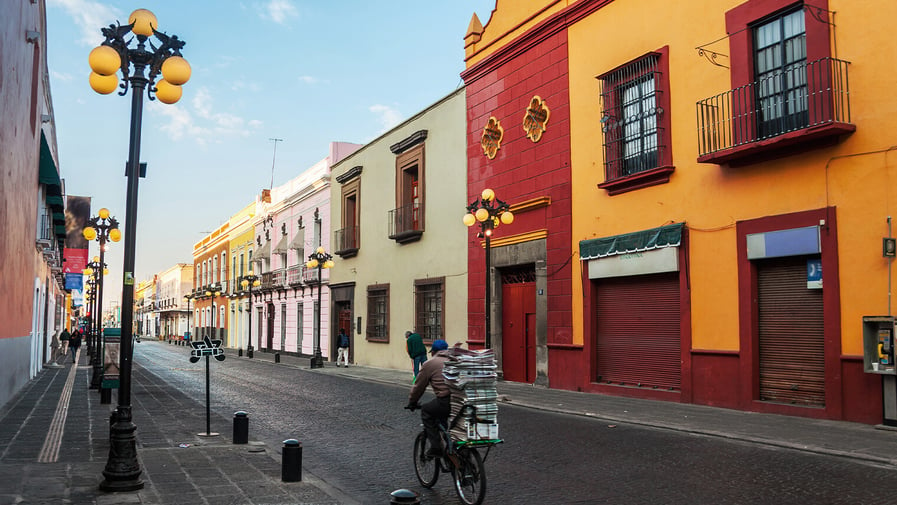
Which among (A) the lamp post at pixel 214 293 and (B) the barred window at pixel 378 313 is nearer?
(B) the barred window at pixel 378 313

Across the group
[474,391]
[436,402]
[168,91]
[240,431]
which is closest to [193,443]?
[240,431]

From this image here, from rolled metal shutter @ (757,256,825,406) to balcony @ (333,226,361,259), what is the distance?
19.2 meters

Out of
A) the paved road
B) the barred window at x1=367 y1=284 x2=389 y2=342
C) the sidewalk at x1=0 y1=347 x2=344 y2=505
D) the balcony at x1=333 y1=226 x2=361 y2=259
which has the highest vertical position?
the balcony at x1=333 y1=226 x2=361 y2=259

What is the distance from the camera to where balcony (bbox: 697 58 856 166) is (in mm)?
11344

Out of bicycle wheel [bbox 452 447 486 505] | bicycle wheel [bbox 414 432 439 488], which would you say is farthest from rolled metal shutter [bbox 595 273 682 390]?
bicycle wheel [bbox 452 447 486 505]

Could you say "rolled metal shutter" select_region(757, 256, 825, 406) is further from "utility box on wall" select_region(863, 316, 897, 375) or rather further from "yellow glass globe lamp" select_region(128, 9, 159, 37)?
"yellow glass globe lamp" select_region(128, 9, 159, 37)

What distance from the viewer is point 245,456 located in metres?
8.87

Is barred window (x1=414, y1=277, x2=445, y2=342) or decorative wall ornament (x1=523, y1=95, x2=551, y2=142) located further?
barred window (x1=414, y1=277, x2=445, y2=342)

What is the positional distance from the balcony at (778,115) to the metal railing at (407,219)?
12.7m

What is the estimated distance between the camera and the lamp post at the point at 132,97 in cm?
695

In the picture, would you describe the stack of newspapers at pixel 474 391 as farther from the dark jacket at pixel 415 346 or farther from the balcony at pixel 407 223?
the balcony at pixel 407 223

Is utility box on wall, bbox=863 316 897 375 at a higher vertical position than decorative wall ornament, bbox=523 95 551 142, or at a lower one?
lower

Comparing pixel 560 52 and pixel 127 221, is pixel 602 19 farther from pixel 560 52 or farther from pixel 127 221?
pixel 127 221

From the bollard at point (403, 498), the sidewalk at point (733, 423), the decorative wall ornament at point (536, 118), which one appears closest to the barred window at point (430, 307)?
the decorative wall ornament at point (536, 118)
